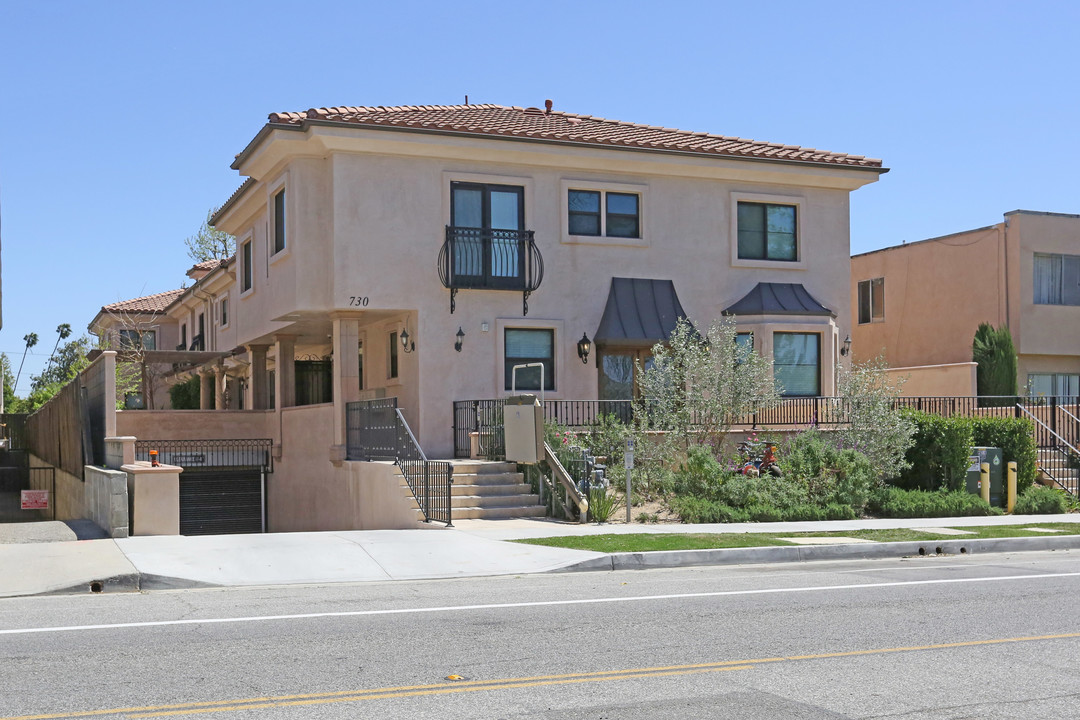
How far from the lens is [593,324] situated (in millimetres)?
24141

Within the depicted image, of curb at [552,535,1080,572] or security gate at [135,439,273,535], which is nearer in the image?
curb at [552,535,1080,572]

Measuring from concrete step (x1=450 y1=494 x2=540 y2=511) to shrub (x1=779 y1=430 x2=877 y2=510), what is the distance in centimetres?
450

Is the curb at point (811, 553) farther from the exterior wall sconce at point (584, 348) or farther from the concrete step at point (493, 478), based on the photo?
the exterior wall sconce at point (584, 348)

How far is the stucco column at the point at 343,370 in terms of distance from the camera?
75.4 ft

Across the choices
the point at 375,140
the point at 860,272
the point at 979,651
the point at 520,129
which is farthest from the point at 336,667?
the point at 860,272

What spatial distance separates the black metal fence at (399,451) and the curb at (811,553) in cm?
414

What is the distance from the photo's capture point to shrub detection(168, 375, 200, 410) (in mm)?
39156

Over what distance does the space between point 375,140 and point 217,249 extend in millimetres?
35448

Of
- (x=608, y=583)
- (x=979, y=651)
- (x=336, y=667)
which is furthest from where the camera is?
(x=608, y=583)

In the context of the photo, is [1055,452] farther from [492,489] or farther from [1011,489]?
[492,489]

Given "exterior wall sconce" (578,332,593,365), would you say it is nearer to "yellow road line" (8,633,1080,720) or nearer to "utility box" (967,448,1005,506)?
"utility box" (967,448,1005,506)

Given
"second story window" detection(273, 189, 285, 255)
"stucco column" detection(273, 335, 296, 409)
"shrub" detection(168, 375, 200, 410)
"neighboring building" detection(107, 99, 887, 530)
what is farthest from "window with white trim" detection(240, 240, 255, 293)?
"shrub" detection(168, 375, 200, 410)

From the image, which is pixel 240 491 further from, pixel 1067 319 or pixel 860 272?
pixel 1067 319

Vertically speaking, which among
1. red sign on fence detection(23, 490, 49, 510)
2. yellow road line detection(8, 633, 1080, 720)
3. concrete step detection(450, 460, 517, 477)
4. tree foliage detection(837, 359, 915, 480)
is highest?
tree foliage detection(837, 359, 915, 480)
